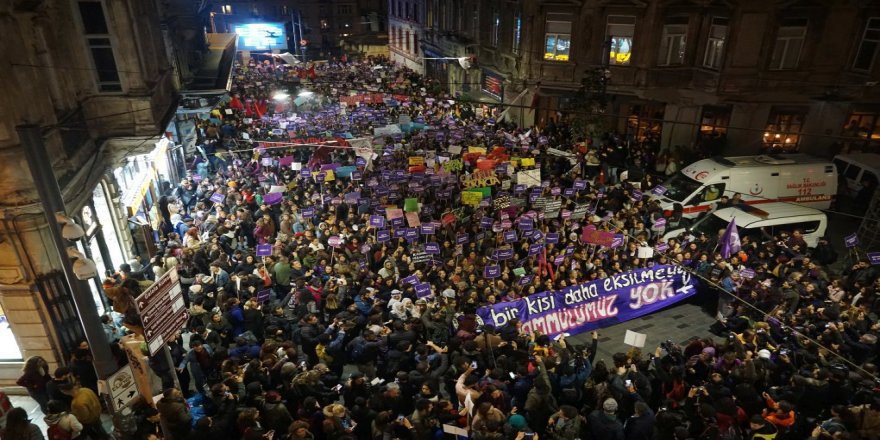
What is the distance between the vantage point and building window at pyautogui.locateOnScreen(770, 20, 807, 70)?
22.2 metres

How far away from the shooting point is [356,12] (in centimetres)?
7006

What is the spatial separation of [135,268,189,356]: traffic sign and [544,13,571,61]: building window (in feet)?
70.7

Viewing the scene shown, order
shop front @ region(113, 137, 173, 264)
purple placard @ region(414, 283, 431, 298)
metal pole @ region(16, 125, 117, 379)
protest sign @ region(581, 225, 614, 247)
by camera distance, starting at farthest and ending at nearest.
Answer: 1. shop front @ region(113, 137, 173, 264)
2. protest sign @ region(581, 225, 614, 247)
3. purple placard @ region(414, 283, 431, 298)
4. metal pole @ region(16, 125, 117, 379)

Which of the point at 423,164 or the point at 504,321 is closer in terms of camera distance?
the point at 504,321

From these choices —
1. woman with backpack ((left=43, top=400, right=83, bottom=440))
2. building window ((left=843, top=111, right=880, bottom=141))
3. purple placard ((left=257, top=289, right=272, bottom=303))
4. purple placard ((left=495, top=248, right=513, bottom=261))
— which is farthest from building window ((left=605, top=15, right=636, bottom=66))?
woman with backpack ((left=43, top=400, right=83, bottom=440))

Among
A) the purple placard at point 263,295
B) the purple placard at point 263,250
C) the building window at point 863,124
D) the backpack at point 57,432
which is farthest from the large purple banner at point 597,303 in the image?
the building window at point 863,124

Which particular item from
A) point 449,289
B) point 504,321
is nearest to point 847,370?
point 504,321

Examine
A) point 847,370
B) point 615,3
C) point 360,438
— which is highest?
point 615,3

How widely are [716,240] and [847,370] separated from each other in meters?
6.13

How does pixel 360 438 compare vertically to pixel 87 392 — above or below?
below

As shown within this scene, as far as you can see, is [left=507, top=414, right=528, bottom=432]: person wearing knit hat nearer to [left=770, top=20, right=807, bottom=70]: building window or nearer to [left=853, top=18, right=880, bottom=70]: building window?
[left=770, top=20, right=807, bottom=70]: building window

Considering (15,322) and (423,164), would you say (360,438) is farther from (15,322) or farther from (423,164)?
(423,164)

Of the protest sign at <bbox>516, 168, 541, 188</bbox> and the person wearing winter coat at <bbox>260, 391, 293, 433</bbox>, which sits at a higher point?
the protest sign at <bbox>516, 168, 541, 188</bbox>

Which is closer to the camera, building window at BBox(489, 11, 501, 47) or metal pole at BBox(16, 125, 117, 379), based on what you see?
metal pole at BBox(16, 125, 117, 379)
